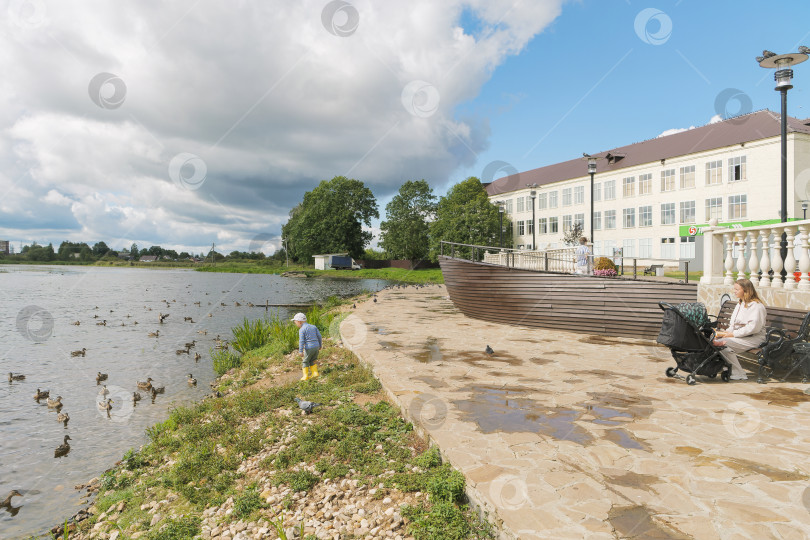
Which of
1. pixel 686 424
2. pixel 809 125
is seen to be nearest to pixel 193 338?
pixel 686 424

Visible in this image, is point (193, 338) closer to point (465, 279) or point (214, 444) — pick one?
point (465, 279)

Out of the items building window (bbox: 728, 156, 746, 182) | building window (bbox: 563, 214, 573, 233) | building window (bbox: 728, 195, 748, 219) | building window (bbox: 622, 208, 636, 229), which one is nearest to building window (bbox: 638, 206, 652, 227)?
building window (bbox: 622, 208, 636, 229)

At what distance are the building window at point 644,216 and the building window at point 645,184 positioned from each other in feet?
4.96

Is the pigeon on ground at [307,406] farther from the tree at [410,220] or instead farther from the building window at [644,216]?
the tree at [410,220]

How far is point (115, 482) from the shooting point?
19.7 ft

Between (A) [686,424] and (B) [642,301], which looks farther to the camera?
(B) [642,301]

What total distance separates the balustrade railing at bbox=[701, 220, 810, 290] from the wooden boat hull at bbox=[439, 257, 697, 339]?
3.14 ft


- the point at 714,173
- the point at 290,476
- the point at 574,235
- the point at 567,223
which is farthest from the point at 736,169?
the point at 290,476

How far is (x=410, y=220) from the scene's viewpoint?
68875mm

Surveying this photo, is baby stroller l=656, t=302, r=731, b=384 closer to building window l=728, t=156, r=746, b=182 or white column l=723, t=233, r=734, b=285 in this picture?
white column l=723, t=233, r=734, b=285

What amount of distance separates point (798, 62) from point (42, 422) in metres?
16.6

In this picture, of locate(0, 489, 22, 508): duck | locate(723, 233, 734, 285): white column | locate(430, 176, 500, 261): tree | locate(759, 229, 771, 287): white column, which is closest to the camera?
locate(0, 489, 22, 508): duck

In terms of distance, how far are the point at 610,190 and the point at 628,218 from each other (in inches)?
151

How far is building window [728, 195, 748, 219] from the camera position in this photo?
36.4 meters
